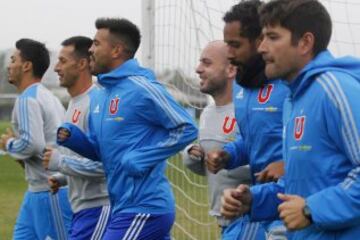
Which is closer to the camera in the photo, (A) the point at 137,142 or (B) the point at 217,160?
(B) the point at 217,160

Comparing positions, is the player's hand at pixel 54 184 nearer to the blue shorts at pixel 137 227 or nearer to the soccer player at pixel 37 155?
the soccer player at pixel 37 155

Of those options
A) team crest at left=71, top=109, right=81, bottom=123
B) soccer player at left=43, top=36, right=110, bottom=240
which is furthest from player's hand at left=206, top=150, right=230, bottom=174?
team crest at left=71, top=109, right=81, bottom=123

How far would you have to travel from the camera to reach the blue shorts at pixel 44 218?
8.28 m

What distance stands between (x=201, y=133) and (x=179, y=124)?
0.33 metres

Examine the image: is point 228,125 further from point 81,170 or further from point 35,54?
point 35,54

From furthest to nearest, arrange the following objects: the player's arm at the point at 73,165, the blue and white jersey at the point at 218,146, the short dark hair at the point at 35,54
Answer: the short dark hair at the point at 35,54
the player's arm at the point at 73,165
the blue and white jersey at the point at 218,146

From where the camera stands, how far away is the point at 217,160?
5.72 m

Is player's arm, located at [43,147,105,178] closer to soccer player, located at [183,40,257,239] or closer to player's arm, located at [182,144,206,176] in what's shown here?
player's arm, located at [182,144,206,176]

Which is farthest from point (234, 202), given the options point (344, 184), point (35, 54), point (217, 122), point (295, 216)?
point (35, 54)

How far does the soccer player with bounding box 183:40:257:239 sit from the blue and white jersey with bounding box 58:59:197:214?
295mm

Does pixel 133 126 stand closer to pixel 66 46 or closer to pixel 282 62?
pixel 66 46

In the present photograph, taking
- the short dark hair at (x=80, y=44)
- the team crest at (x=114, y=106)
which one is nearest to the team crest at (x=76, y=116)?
the short dark hair at (x=80, y=44)

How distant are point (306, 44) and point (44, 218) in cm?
423

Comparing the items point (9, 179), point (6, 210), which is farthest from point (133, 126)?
point (9, 179)
